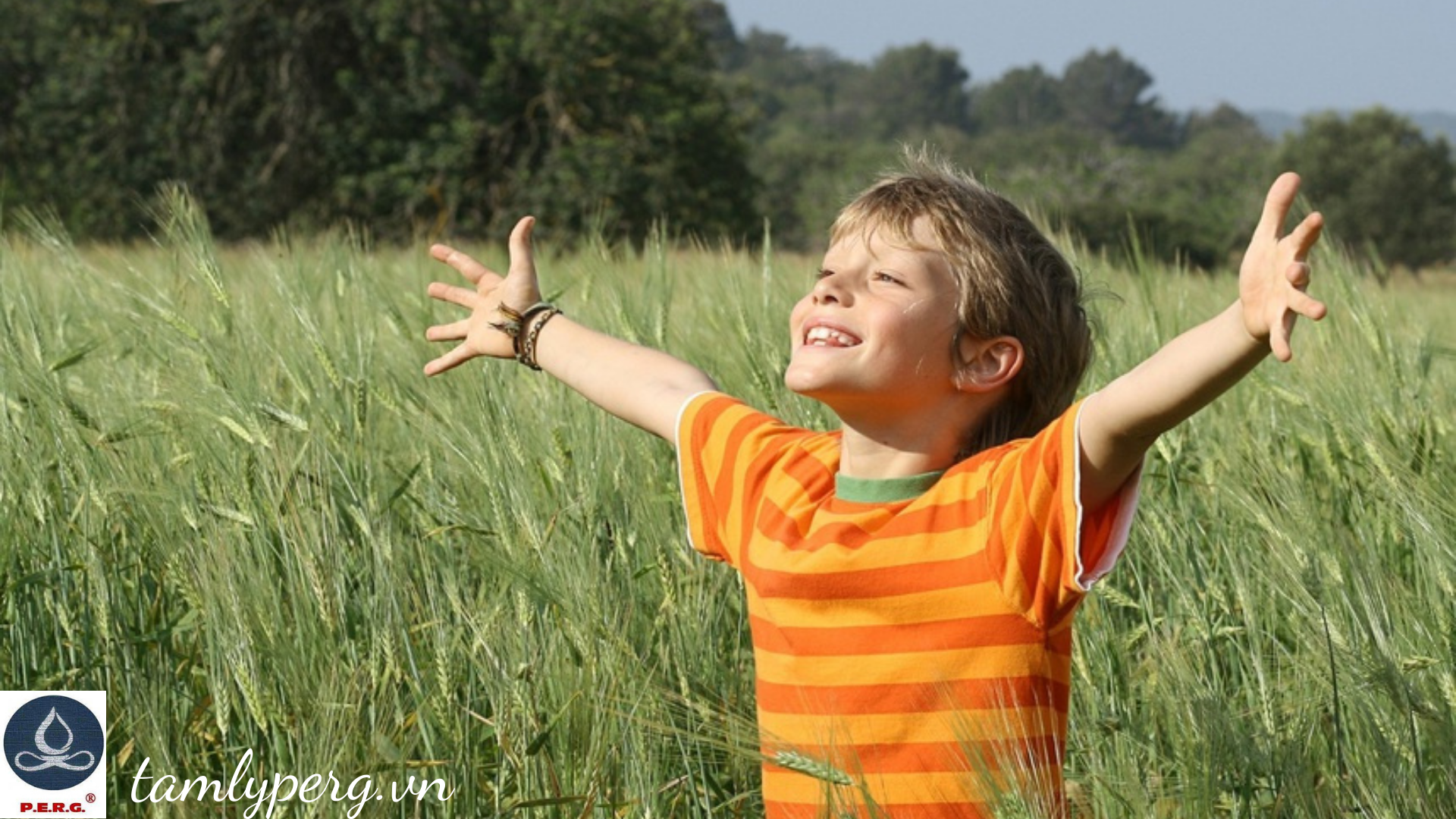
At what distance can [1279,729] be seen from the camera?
1767mm

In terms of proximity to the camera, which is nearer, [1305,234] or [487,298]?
[1305,234]

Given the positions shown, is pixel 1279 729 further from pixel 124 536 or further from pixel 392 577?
pixel 124 536

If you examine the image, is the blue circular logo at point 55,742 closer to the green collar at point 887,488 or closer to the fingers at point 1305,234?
the green collar at point 887,488

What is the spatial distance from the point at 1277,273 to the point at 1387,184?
98.7 feet

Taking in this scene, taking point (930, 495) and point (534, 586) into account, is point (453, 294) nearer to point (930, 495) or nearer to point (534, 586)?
point (534, 586)

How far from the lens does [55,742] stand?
1.80 meters

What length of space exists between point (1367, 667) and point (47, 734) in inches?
54.0

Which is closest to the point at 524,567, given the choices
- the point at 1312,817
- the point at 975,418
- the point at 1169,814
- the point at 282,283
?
the point at 975,418

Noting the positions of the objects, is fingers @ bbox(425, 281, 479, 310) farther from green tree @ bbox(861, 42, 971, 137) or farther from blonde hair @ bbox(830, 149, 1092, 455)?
green tree @ bbox(861, 42, 971, 137)

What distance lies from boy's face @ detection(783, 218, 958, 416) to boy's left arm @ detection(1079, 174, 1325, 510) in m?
0.24

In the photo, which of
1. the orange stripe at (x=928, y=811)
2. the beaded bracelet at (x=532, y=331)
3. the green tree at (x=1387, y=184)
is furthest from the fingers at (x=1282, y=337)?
the green tree at (x=1387, y=184)

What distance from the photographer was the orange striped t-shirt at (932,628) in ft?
4.77

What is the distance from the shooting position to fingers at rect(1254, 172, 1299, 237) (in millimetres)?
1238

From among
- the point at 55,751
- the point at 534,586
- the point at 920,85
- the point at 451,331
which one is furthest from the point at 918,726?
the point at 920,85
